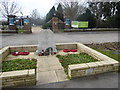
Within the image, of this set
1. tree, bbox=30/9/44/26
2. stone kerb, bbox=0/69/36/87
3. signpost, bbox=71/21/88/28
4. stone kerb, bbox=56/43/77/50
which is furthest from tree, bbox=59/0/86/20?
tree, bbox=30/9/44/26

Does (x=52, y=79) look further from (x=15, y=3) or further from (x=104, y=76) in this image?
(x=15, y=3)

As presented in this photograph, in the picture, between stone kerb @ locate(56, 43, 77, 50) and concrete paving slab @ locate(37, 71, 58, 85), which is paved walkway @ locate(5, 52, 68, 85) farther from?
stone kerb @ locate(56, 43, 77, 50)

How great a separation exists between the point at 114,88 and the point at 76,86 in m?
0.95

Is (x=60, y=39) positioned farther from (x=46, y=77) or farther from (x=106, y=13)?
(x=106, y=13)

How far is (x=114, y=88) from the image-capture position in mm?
2332

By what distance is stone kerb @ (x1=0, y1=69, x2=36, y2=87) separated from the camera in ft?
7.55

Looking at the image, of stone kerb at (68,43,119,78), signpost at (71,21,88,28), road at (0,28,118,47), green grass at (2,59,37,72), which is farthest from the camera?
signpost at (71,21,88,28)

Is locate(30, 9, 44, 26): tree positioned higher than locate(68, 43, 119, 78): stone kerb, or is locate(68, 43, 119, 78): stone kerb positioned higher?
locate(30, 9, 44, 26): tree

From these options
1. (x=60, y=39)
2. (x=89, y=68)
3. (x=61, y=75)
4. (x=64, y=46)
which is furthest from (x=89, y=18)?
(x=61, y=75)

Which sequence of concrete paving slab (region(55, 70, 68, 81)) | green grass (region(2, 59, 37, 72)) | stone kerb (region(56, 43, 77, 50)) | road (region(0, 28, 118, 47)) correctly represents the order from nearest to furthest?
concrete paving slab (region(55, 70, 68, 81)), green grass (region(2, 59, 37, 72)), stone kerb (region(56, 43, 77, 50)), road (region(0, 28, 118, 47))

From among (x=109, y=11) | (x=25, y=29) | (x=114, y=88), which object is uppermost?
(x=109, y=11)

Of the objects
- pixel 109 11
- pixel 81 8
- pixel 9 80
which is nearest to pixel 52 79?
pixel 9 80

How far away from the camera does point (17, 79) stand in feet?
7.74

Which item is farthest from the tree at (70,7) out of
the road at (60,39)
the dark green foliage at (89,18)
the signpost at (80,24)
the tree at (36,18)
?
the tree at (36,18)
